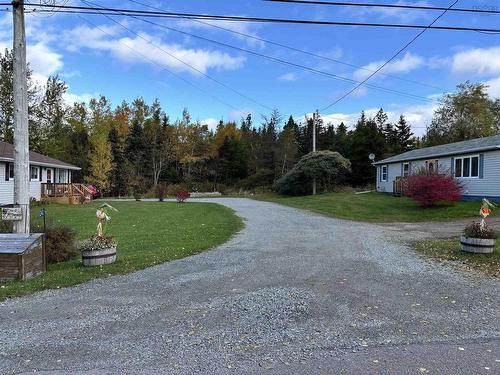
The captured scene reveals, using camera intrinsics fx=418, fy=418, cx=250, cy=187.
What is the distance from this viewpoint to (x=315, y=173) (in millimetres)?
37062

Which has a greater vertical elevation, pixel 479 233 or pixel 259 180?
pixel 259 180

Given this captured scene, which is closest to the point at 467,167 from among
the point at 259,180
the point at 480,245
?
the point at 480,245

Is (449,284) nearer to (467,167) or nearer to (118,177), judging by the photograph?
(467,167)

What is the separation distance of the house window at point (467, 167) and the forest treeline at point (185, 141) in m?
24.7

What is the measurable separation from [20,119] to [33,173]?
76.5 ft

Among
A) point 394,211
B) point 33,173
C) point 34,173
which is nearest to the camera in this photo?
point 394,211

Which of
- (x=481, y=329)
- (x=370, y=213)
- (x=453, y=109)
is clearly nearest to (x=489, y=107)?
(x=453, y=109)

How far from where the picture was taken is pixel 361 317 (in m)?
5.09

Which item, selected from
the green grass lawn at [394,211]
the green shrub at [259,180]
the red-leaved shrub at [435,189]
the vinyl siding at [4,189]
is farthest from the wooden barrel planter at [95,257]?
the green shrub at [259,180]

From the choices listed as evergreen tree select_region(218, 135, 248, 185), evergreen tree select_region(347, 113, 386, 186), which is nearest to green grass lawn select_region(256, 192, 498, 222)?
evergreen tree select_region(347, 113, 386, 186)

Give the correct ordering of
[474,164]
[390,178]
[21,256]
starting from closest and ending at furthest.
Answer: [21,256], [474,164], [390,178]

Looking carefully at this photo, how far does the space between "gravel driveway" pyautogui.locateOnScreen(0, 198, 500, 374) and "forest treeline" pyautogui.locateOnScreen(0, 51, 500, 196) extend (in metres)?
39.5

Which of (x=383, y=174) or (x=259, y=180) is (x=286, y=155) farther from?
(x=383, y=174)

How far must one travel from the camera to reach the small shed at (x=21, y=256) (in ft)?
23.2
